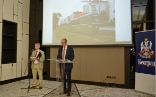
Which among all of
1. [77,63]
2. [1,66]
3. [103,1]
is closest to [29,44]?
[1,66]

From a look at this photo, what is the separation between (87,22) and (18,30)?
8.66 feet

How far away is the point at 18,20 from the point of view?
6.97 meters

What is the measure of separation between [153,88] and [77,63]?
8.91 ft

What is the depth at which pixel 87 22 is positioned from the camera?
6.41 metres

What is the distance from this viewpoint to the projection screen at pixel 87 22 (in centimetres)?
586

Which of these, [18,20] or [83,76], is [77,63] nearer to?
[83,76]

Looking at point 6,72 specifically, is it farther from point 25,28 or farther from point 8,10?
point 8,10

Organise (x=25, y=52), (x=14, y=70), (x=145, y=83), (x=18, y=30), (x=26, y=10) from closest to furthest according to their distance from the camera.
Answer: (x=145, y=83) < (x=14, y=70) < (x=18, y=30) < (x=25, y=52) < (x=26, y=10)

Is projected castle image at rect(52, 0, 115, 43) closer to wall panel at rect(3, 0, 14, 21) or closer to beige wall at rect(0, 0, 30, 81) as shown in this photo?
beige wall at rect(0, 0, 30, 81)

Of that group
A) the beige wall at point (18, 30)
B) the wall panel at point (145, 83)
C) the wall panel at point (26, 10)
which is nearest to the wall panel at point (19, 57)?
the beige wall at point (18, 30)

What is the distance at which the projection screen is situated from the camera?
5.86 meters

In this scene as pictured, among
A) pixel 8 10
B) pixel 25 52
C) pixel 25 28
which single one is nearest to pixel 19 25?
pixel 25 28

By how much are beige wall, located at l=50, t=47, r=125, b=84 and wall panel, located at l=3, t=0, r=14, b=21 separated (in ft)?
8.54

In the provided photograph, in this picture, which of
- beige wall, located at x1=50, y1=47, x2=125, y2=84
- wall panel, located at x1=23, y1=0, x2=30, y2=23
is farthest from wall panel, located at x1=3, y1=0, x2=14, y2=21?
beige wall, located at x1=50, y1=47, x2=125, y2=84
